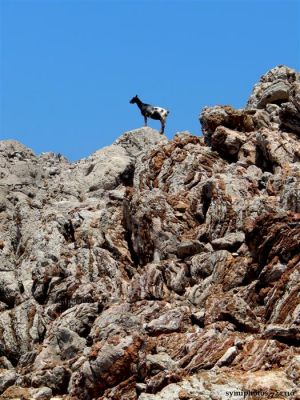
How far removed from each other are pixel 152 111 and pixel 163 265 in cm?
2886

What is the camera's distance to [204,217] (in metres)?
53.1

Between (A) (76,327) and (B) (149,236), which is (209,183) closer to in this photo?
(B) (149,236)

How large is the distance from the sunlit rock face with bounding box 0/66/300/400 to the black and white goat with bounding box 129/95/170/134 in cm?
353

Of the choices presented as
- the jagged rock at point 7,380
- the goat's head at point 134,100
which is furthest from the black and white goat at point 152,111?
the jagged rock at point 7,380

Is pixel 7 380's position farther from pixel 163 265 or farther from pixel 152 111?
pixel 152 111

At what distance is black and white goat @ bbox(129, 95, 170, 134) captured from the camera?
7481cm

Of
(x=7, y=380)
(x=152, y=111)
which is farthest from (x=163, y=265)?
(x=152, y=111)

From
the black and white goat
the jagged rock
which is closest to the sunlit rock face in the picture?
the jagged rock

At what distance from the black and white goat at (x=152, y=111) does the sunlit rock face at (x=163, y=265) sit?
3.53 m

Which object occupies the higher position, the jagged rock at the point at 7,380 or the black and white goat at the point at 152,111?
the black and white goat at the point at 152,111

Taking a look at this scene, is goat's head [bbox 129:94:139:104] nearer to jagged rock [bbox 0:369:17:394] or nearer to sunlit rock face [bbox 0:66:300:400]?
sunlit rock face [bbox 0:66:300:400]

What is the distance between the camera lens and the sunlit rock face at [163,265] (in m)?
Result: 38.2

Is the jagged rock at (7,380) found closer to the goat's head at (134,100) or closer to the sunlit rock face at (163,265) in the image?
the sunlit rock face at (163,265)

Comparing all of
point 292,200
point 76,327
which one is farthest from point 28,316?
point 292,200
